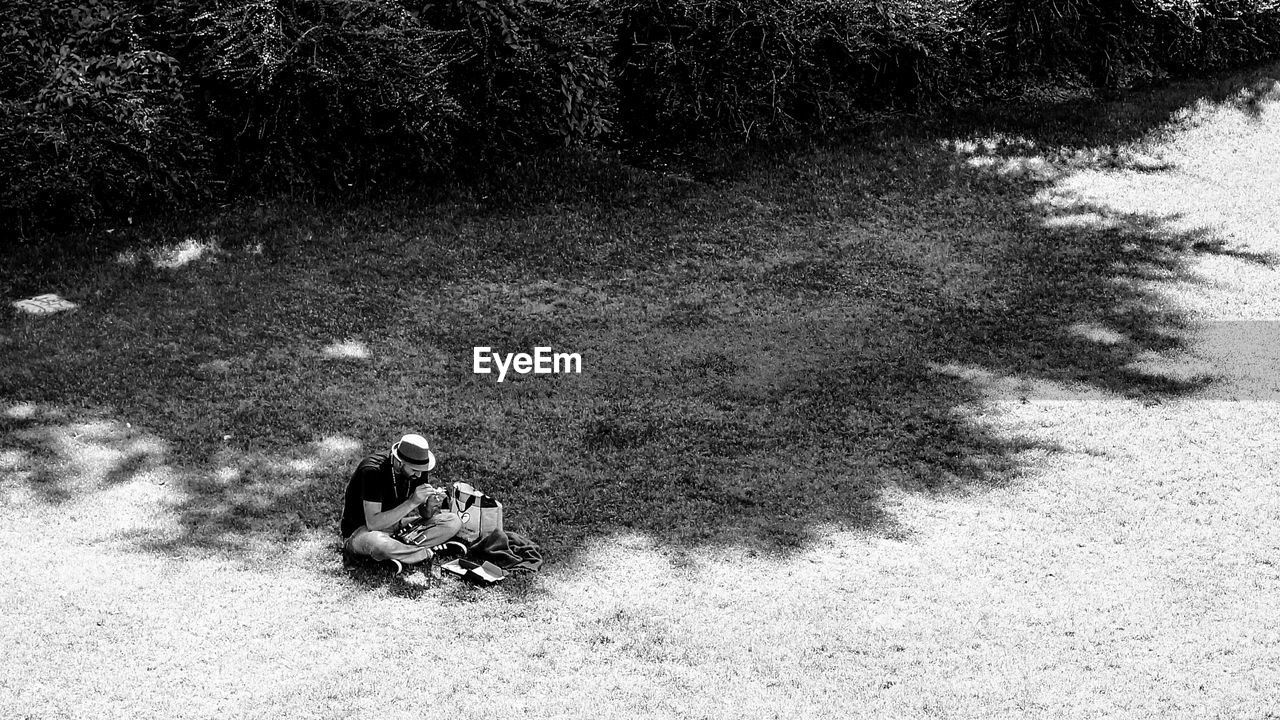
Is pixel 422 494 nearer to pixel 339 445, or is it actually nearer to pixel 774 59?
pixel 339 445

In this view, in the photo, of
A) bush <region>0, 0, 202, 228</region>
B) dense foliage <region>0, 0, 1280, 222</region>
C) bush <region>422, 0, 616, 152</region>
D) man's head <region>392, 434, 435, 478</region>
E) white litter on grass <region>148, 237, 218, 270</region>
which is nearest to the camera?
man's head <region>392, 434, 435, 478</region>

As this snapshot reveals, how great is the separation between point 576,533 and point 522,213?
552 centimetres

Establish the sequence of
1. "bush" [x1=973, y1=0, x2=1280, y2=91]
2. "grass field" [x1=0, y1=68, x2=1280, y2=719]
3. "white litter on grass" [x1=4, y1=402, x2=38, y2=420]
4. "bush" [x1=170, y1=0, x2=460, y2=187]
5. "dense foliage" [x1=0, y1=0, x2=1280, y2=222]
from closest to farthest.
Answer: "grass field" [x1=0, y1=68, x2=1280, y2=719] < "white litter on grass" [x1=4, y1=402, x2=38, y2=420] < "dense foliage" [x1=0, y1=0, x2=1280, y2=222] < "bush" [x1=170, y1=0, x2=460, y2=187] < "bush" [x1=973, y1=0, x2=1280, y2=91]

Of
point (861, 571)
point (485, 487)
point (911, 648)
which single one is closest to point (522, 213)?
point (485, 487)

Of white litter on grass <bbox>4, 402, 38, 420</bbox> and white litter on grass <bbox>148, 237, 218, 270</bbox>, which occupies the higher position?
white litter on grass <bbox>148, 237, 218, 270</bbox>

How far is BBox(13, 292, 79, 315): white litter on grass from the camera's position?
12125mm

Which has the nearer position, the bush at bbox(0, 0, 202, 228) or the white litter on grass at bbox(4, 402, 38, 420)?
the white litter on grass at bbox(4, 402, 38, 420)

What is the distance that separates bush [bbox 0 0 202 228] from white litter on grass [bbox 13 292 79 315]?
107 centimetres

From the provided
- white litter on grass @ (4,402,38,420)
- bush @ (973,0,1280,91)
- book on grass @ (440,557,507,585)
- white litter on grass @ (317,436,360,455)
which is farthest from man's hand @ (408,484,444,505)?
bush @ (973,0,1280,91)

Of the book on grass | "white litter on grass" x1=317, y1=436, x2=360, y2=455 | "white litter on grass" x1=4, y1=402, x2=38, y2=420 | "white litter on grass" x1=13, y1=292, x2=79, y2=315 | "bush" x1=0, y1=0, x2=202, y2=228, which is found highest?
"bush" x1=0, y1=0, x2=202, y2=228

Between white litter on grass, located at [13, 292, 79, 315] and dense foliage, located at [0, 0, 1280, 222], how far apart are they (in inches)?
42.7

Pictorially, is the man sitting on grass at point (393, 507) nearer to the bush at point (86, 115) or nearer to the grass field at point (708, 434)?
the grass field at point (708, 434)

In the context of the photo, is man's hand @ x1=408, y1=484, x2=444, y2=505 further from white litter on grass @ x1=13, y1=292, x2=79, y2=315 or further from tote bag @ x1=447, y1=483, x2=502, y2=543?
white litter on grass @ x1=13, y1=292, x2=79, y2=315

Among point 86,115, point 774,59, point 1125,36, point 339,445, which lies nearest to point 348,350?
point 339,445
